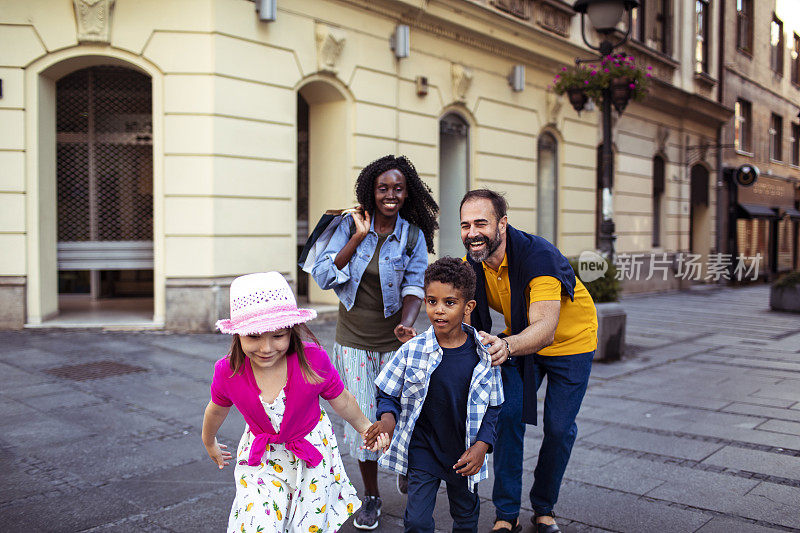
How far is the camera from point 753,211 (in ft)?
84.1

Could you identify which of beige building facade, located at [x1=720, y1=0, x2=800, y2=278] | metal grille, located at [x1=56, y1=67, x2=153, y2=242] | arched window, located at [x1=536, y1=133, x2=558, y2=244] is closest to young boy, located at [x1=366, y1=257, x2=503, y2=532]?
metal grille, located at [x1=56, y1=67, x2=153, y2=242]

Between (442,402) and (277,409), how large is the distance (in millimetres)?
710

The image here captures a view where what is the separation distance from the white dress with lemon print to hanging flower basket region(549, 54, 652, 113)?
8447 mm

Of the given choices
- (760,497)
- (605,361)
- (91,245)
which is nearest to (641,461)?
(760,497)

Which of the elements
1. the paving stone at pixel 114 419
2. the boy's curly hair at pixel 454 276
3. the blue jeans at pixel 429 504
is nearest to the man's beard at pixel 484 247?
the boy's curly hair at pixel 454 276

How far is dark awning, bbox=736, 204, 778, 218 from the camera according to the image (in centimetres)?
2523

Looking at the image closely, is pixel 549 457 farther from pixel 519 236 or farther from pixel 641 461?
pixel 641 461

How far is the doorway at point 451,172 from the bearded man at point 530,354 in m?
10.3

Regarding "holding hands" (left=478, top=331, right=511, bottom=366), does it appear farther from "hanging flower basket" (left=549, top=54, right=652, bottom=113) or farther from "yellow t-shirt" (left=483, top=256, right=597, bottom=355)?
"hanging flower basket" (left=549, top=54, right=652, bottom=113)

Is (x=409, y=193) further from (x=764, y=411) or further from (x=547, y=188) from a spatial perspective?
(x=547, y=188)

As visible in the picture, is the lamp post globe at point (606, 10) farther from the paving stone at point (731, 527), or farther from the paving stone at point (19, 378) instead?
the paving stone at point (19, 378)

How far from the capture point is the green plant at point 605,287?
9031 mm

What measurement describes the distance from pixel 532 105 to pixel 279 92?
277 inches

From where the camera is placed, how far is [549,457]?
364 cm
